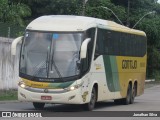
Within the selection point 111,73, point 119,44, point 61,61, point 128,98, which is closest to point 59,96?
point 61,61

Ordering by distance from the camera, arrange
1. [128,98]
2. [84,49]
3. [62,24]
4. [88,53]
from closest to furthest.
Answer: [84,49], [62,24], [88,53], [128,98]

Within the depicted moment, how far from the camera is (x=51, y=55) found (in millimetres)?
19266

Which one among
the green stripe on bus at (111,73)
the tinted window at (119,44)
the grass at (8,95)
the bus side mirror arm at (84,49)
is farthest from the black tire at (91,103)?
the grass at (8,95)

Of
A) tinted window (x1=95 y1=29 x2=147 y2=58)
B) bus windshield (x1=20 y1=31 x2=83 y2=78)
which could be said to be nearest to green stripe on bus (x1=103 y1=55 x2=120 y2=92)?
tinted window (x1=95 y1=29 x2=147 y2=58)

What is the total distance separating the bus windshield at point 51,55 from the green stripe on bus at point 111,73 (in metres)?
3.19

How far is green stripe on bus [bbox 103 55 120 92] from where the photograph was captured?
74.6 feet

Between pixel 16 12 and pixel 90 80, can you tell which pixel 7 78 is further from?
pixel 16 12

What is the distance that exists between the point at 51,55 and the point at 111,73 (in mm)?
4986

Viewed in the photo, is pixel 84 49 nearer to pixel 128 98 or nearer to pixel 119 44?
pixel 119 44

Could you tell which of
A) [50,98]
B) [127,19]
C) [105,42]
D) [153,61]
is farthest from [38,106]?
[153,61]

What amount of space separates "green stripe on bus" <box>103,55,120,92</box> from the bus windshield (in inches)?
126

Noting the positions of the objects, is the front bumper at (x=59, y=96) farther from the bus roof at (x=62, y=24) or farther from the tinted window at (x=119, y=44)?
the tinted window at (x=119, y=44)

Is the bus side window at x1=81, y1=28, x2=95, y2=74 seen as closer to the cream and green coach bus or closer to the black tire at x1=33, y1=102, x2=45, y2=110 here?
the cream and green coach bus

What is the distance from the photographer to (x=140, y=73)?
29141mm
